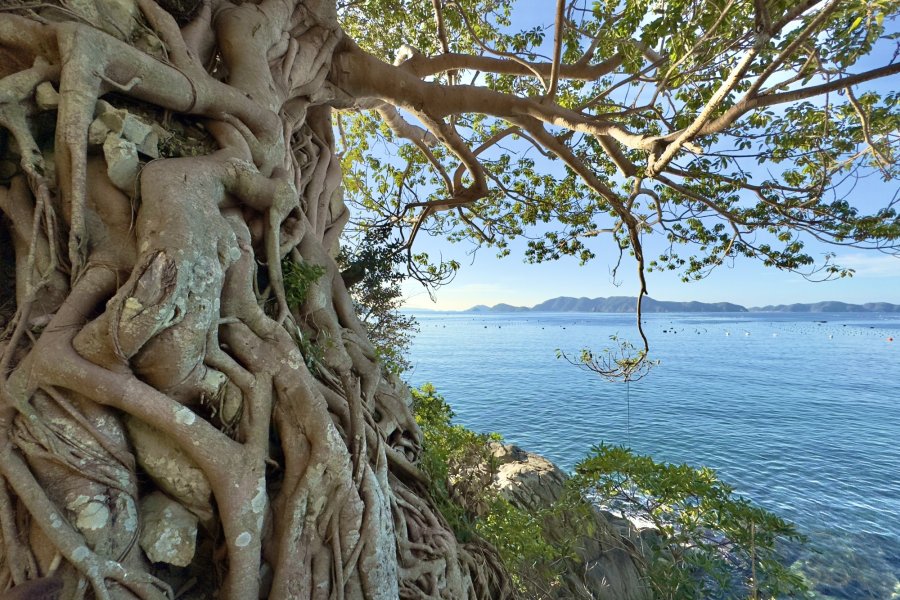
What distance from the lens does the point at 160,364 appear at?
76.4 inches

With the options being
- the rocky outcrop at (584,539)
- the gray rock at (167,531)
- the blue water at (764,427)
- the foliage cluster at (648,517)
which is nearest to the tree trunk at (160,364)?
the gray rock at (167,531)

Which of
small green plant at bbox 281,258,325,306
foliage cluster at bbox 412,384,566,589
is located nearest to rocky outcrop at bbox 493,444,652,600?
foliage cluster at bbox 412,384,566,589

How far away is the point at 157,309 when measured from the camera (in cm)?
184

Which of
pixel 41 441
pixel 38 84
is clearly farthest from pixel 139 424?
pixel 38 84

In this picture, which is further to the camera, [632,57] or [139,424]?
[632,57]

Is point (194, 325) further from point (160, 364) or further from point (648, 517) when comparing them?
point (648, 517)

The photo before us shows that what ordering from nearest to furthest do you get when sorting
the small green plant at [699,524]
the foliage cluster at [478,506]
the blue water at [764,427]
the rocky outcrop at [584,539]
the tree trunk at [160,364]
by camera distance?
1. the tree trunk at [160,364]
2. the small green plant at [699,524]
3. the foliage cluster at [478,506]
4. the rocky outcrop at [584,539]
5. the blue water at [764,427]

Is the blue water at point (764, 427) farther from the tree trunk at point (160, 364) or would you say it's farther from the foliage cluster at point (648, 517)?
the tree trunk at point (160, 364)

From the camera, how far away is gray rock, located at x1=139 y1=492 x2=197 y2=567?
182 cm

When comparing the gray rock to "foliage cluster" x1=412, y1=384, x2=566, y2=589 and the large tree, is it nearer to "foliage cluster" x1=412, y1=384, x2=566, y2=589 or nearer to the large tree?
the large tree

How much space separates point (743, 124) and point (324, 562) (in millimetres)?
5956

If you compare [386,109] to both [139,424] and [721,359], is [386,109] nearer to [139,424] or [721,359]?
[139,424]

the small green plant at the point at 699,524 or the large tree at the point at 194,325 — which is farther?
the small green plant at the point at 699,524

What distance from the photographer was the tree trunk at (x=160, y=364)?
1771 mm
